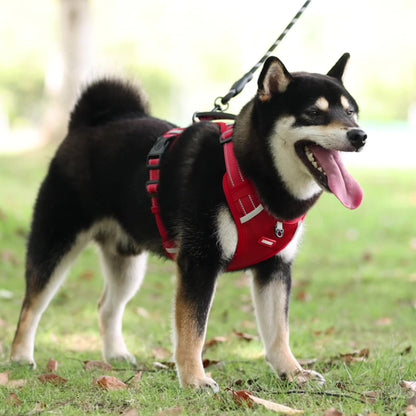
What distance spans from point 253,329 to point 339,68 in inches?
102

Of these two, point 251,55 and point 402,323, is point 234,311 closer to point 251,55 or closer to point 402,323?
point 402,323

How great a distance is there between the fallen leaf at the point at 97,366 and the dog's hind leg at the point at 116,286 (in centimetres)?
36

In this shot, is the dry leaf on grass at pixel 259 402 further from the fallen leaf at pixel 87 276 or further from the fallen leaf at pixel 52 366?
the fallen leaf at pixel 87 276

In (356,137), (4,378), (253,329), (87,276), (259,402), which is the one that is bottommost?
(87,276)

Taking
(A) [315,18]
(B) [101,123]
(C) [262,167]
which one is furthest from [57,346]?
(A) [315,18]

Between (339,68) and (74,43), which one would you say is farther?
(74,43)

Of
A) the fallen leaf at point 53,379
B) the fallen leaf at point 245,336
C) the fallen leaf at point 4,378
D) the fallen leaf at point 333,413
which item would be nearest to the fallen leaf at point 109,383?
the fallen leaf at point 53,379

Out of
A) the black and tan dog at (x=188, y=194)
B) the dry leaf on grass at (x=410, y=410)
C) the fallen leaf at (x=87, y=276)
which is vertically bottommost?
the fallen leaf at (x=87, y=276)

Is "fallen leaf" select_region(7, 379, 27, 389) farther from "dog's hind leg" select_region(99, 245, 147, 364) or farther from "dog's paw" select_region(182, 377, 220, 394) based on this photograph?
"dog's hind leg" select_region(99, 245, 147, 364)

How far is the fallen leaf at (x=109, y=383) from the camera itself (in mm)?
3626

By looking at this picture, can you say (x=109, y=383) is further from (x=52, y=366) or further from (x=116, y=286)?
(x=116, y=286)

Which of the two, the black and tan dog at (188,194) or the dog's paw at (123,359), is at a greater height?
the black and tan dog at (188,194)

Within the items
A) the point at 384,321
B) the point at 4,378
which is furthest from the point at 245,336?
the point at 4,378

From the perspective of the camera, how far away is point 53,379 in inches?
152
